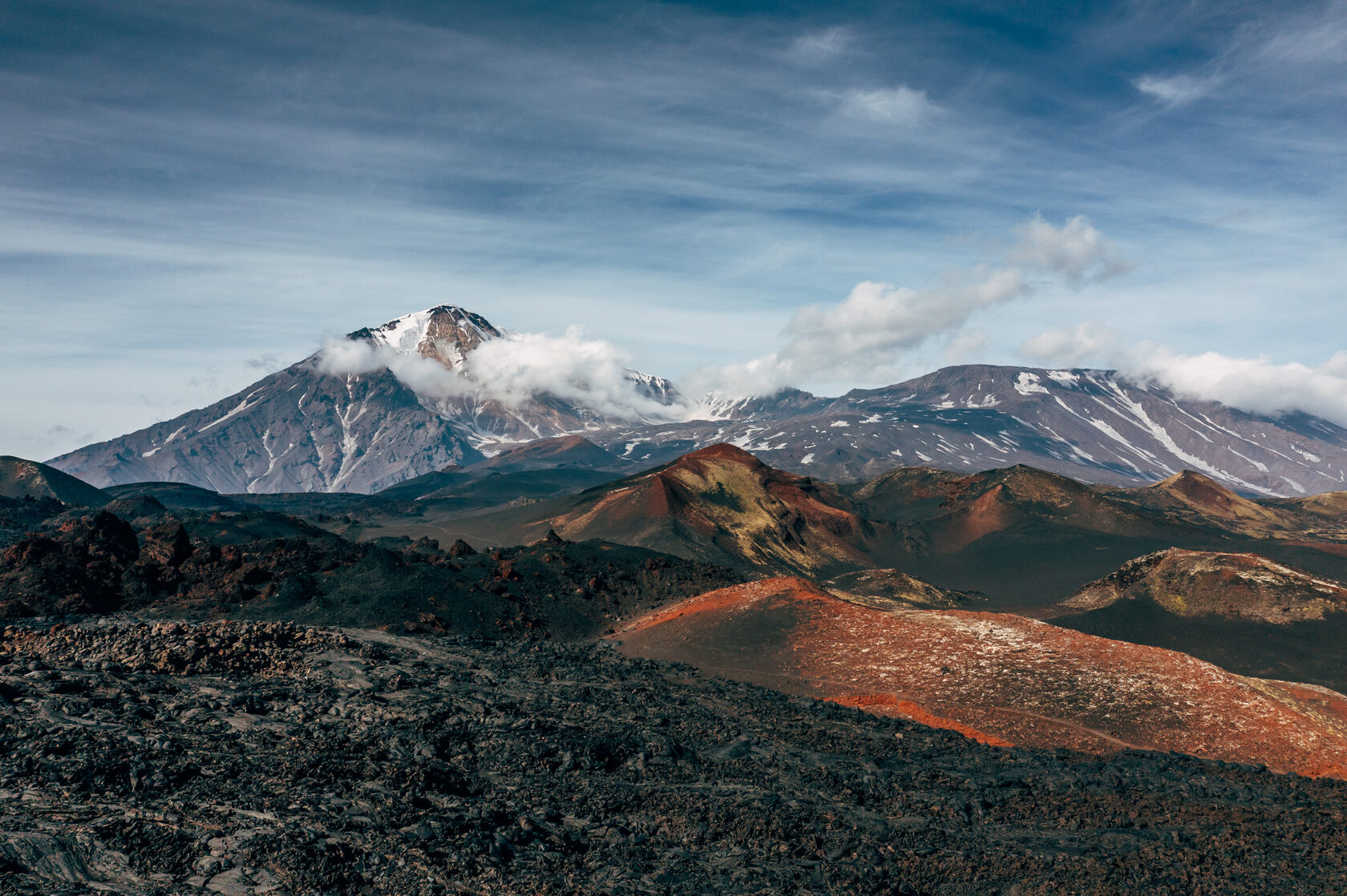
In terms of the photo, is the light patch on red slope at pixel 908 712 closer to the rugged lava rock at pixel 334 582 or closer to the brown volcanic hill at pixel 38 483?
the rugged lava rock at pixel 334 582

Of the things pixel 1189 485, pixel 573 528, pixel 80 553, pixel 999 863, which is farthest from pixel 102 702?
pixel 1189 485

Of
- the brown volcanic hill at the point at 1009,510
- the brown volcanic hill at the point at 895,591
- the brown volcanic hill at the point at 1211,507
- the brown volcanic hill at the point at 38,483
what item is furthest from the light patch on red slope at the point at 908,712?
the brown volcanic hill at the point at 1211,507

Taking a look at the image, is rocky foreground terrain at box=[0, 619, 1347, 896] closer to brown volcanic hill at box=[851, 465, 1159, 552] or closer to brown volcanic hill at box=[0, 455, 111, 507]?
brown volcanic hill at box=[851, 465, 1159, 552]

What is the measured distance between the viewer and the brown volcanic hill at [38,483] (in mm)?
125750

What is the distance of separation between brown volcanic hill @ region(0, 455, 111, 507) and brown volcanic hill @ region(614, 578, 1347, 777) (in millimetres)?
124169

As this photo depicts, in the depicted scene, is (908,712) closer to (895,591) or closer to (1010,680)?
(1010,680)

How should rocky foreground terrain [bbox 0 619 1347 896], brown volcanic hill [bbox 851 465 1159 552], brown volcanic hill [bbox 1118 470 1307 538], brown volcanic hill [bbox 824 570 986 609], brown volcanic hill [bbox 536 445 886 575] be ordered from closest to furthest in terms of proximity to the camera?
1. rocky foreground terrain [bbox 0 619 1347 896]
2. brown volcanic hill [bbox 824 570 986 609]
3. brown volcanic hill [bbox 536 445 886 575]
4. brown volcanic hill [bbox 851 465 1159 552]
5. brown volcanic hill [bbox 1118 470 1307 538]

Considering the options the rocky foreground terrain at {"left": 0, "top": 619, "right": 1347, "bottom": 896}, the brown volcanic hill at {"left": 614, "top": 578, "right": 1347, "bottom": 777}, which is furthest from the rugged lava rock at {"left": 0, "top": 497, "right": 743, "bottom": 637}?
the rocky foreground terrain at {"left": 0, "top": 619, "right": 1347, "bottom": 896}

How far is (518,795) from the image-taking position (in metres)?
20.5

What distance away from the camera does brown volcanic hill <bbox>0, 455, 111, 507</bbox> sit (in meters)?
126

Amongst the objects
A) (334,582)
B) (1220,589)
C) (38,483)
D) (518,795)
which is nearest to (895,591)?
(1220,589)

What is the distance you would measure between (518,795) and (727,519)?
93567 mm

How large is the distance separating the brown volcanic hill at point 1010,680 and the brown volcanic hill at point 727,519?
47.0 m

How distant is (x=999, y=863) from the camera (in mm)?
18906
